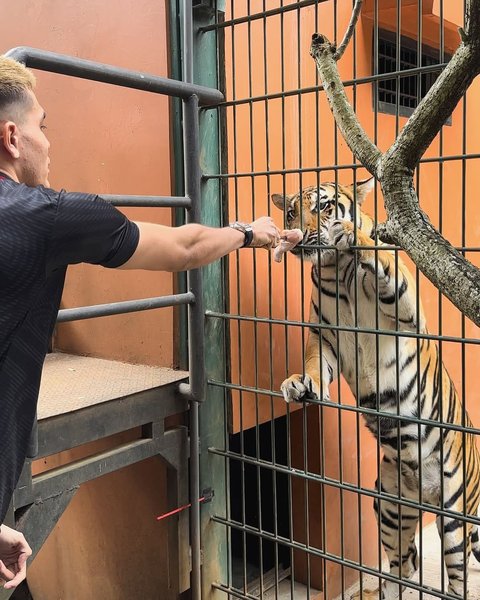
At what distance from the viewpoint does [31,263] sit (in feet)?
3.67

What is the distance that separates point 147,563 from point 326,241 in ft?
4.80

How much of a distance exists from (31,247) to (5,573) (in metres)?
0.72

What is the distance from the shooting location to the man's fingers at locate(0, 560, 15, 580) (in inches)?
53.7

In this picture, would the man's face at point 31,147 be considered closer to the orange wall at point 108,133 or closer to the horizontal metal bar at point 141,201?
the horizontal metal bar at point 141,201

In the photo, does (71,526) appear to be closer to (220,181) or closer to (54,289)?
(220,181)

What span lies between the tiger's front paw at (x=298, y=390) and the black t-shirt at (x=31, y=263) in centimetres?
120

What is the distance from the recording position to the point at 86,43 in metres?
2.82

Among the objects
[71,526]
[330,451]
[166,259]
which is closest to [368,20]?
[330,451]

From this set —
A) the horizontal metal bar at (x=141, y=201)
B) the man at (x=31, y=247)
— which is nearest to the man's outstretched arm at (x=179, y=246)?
the man at (x=31, y=247)

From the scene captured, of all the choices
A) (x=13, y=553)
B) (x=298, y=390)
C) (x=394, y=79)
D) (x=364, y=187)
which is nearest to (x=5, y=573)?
(x=13, y=553)

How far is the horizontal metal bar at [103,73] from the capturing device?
5.53ft

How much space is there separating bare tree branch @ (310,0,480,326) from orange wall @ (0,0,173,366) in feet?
5.81

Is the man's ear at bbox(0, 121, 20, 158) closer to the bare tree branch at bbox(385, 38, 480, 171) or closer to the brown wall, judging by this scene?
the bare tree branch at bbox(385, 38, 480, 171)

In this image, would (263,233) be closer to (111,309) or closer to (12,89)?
(111,309)
